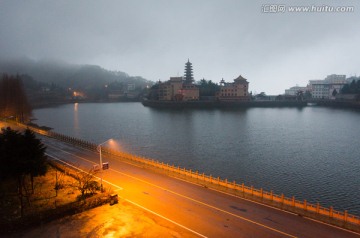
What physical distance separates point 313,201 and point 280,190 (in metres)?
5.00

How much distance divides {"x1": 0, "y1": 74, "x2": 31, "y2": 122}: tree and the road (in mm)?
83917

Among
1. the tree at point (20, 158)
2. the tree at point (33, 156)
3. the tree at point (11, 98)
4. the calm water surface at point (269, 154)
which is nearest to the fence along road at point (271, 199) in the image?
the calm water surface at point (269, 154)

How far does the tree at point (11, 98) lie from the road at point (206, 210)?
83917 millimetres

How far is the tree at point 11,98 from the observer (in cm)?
10100

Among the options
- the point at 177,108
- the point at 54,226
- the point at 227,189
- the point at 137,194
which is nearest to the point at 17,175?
the point at 54,226

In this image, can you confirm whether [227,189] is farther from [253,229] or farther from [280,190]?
[280,190]

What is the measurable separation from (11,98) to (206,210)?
334 ft

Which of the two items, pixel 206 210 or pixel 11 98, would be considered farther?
pixel 11 98

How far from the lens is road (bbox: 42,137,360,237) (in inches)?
829

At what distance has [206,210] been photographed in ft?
82.1

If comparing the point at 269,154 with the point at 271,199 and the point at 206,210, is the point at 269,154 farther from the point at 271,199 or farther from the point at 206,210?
the point at 206,210

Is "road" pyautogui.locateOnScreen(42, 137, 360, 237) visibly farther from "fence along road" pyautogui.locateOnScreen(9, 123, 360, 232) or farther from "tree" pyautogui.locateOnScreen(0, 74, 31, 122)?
"tree" pyautogui.locateOnScreen(0, 74, 31, 122)

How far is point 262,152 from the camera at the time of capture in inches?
2648

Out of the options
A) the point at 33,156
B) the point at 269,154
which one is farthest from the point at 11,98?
the point at 269,154
